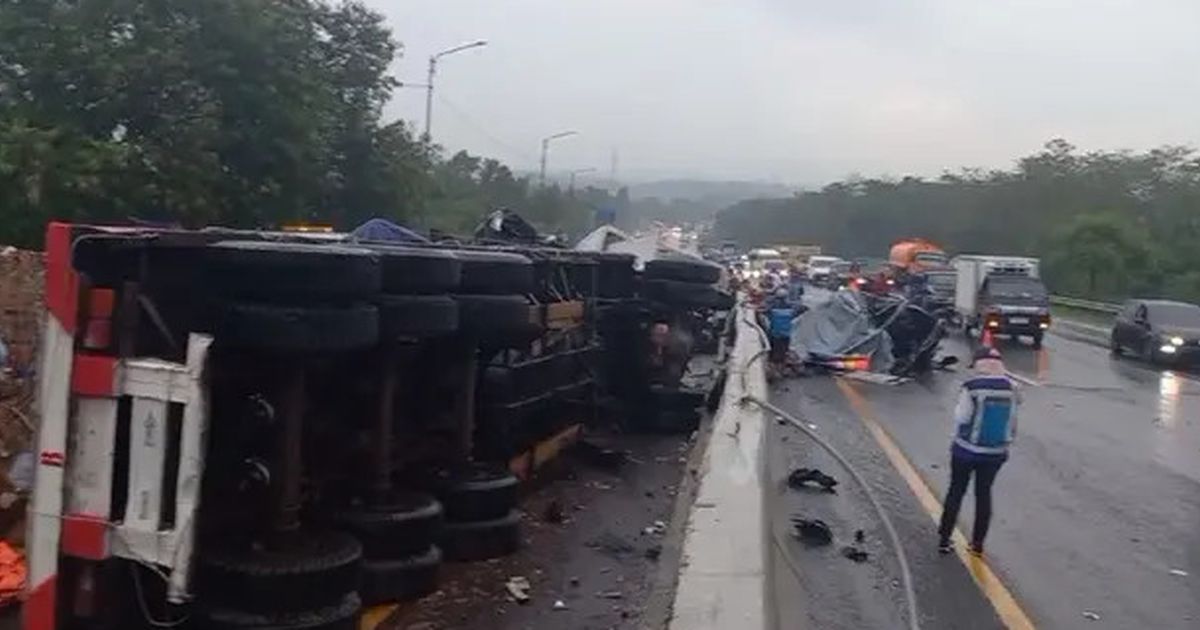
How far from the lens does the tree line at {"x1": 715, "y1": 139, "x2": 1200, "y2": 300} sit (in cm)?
6556

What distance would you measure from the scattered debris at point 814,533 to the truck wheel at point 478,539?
8.94 feet

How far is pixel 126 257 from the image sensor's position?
526 centimetres

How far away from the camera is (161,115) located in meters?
34.6

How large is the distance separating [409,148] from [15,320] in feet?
154

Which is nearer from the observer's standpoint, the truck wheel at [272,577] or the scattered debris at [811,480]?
the truck wheel at [272,577]

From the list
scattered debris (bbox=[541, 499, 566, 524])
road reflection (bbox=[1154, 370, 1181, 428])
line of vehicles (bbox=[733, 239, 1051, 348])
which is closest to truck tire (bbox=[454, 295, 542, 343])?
scattered debris (bbox=[541, 499, 566, 524])

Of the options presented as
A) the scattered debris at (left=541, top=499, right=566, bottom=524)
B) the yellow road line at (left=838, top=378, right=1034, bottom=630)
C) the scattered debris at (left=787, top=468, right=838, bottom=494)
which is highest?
the scattered debris at (left=541, top=499, right=566, bottom=524)

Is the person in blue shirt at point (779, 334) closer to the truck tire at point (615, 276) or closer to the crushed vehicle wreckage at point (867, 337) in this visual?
the crushed vehicle wreckage at point (867, 337)

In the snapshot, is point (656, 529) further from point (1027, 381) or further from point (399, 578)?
point (1027, 381)

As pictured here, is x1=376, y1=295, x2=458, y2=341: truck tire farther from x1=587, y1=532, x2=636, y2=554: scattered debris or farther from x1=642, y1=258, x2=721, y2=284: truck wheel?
x1=642, y1=258, x2=721, y2=284: truck wheel

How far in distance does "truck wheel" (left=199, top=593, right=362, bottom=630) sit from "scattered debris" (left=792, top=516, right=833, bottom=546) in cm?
448

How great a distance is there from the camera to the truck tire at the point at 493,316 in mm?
7562

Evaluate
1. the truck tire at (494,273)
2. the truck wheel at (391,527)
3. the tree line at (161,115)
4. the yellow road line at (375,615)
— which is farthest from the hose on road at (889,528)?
the tree line at (161,115)

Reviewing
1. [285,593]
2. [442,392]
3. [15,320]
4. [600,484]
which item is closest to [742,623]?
[285,593]
